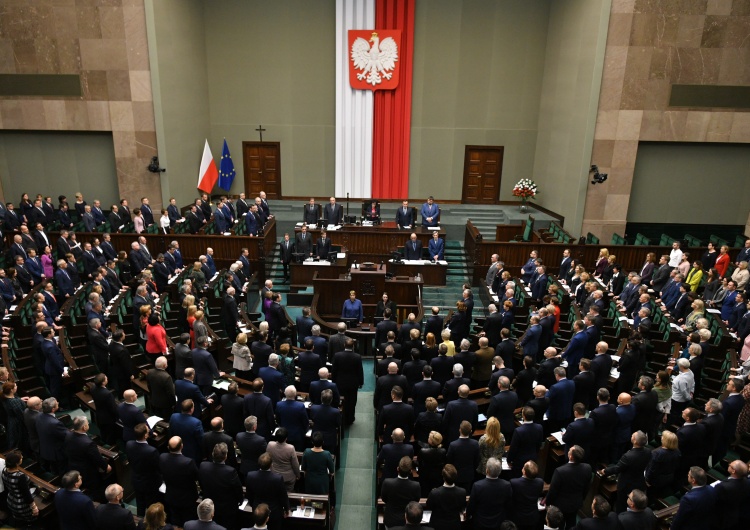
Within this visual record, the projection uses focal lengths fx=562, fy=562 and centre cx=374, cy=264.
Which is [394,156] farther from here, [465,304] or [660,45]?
[465,304]

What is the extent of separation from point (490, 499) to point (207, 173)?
1598 centimetres

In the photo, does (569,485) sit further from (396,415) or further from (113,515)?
(113,515)

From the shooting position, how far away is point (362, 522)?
6.40 m

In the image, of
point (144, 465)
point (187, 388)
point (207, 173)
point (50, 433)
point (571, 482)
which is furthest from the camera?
point (207, 173)

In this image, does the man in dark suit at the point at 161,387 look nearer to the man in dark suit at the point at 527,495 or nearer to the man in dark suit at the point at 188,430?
the man in dark suit at the point at 188,430

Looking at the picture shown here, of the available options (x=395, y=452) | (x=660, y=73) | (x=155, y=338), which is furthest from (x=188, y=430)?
(x=660, y=73)

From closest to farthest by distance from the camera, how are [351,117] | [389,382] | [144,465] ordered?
[144,465] < [389,382] < [351,117]

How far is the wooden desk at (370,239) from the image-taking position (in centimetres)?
1471

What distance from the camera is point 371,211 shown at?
1605 cm

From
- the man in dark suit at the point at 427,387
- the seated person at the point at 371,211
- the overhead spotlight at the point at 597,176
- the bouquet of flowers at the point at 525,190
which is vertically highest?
the overhead spotlight at the point at 597,176

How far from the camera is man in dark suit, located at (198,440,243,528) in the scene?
507 cm

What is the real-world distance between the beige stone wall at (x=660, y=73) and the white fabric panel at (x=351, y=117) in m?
7.66

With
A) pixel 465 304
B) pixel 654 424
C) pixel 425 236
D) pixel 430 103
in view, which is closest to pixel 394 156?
pixel 430 103

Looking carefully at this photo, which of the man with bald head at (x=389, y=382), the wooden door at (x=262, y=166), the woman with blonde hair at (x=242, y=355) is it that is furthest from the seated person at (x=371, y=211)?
the man with bald head at (x=389, y=382)
